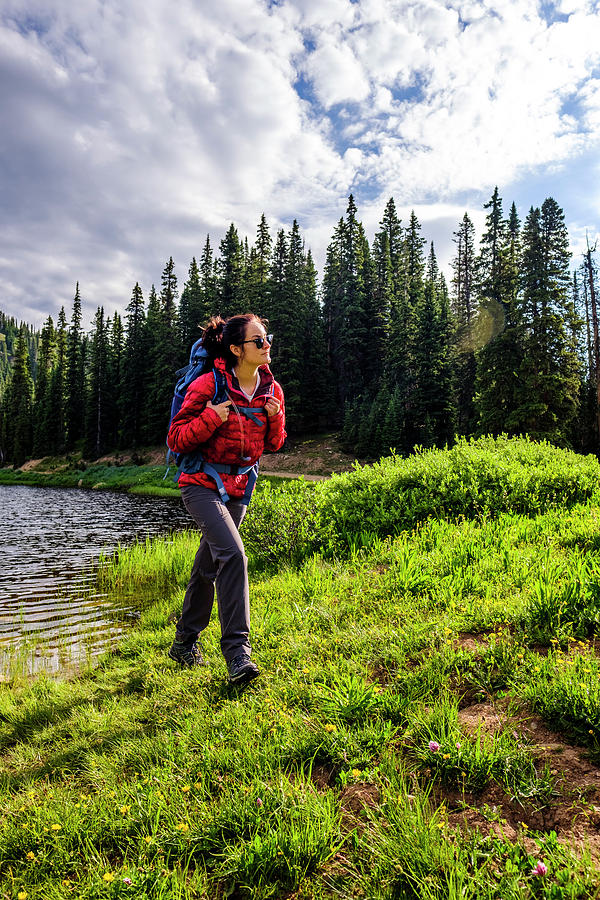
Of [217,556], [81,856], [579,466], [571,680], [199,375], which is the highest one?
[199,375]

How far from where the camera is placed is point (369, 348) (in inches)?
2072

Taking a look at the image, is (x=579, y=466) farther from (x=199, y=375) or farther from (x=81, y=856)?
(x=81, y=856)

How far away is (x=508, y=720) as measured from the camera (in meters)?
2.43

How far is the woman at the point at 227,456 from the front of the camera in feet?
11.4

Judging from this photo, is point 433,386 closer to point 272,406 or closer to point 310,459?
point 310,459

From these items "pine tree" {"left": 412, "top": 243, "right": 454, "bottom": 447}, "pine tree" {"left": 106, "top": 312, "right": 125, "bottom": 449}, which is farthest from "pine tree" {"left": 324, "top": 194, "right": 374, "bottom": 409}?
"pine tree" {"left": 106, "top": 312, "right": 125, "bottom": 449}

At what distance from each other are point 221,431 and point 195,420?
236 millimetres

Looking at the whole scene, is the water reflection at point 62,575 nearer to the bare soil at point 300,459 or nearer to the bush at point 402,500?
the bush at point 402,500

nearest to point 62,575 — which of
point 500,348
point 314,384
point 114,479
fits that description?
point 500,348

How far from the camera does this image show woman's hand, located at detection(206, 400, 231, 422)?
3.60 metres

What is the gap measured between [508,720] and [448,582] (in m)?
1.74

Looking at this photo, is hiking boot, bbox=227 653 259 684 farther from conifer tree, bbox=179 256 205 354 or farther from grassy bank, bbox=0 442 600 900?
conifer tree, bbox=179 256 205 354

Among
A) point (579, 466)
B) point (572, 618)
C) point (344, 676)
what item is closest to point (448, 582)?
point (572, 618)

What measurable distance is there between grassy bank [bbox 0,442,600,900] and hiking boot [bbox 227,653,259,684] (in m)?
0.10
